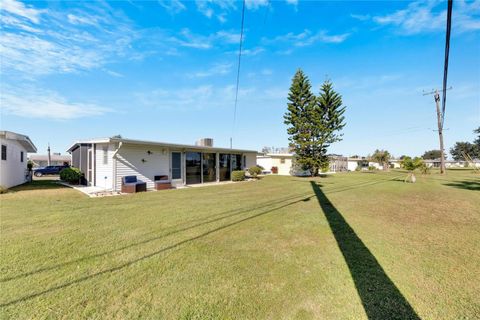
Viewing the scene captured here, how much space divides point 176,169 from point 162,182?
1770mm

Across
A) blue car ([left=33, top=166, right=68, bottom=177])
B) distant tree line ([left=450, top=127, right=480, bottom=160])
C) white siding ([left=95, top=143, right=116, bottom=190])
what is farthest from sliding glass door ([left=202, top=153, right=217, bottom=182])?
distant tree line ([left=450, top=127, right=480, bottom=160])

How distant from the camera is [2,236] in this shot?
13.9 ft

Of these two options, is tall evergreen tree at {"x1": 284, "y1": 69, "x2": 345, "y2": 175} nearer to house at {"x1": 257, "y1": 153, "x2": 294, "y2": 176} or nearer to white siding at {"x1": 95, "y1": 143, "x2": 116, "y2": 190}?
house at {"x1": 257, "y1": 153, "x2": 294, "y2": 176}

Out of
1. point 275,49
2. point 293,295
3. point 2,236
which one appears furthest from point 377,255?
point 275,49

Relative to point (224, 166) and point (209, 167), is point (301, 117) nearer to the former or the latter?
point (224, 166)

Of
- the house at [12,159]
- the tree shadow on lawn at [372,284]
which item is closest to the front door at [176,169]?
the house at [12,159]

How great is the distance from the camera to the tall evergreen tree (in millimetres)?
22250

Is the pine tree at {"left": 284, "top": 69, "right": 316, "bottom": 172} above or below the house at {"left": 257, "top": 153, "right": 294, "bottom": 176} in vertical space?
above

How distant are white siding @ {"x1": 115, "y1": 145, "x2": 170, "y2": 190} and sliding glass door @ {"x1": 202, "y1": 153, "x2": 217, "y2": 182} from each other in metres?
3.03

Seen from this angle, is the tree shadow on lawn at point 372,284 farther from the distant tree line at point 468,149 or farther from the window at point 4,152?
the distant tree line at point 468,149

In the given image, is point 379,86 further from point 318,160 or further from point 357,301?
point 357,301

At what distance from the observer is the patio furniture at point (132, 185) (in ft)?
34.1

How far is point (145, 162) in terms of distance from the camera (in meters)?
11.8

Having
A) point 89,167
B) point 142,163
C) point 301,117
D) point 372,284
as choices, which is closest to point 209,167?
point 142,163
